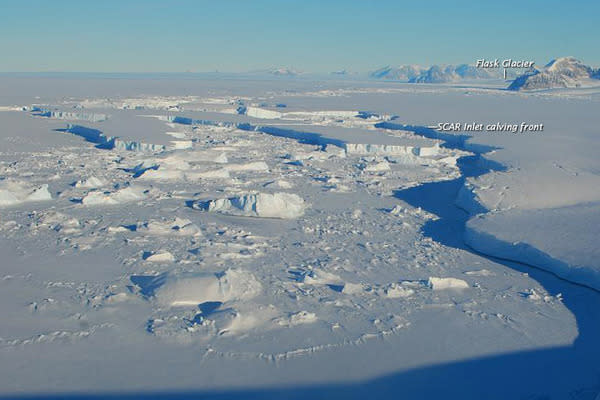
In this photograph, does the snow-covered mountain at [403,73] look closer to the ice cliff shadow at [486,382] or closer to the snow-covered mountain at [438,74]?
the snow-covered mountain at [438,74]

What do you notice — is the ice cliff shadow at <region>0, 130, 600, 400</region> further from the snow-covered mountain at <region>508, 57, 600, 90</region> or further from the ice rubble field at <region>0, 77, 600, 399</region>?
the snow-covered mountain at <region>508, 57, 600, 90</region>

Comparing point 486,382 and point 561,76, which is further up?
point 561,76

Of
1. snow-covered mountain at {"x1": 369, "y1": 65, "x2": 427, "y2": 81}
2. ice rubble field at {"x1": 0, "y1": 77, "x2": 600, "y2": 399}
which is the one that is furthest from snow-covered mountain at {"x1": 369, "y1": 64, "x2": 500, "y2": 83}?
ice rubble field at {"x1": 0, "y1": 77, "x2": 600, "y2": 399}

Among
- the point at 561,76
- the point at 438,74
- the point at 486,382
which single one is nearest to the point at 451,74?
the point at 438,74

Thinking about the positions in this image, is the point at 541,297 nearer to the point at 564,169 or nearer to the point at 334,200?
the point at 334,200

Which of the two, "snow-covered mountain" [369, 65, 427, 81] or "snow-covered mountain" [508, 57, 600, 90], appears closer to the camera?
"snow-covered mountain" [508, 57, 600, 90]

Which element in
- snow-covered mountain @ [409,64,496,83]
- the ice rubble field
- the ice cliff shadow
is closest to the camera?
the ice cliff shadow

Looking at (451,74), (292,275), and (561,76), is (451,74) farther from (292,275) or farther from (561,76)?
(292,275)
